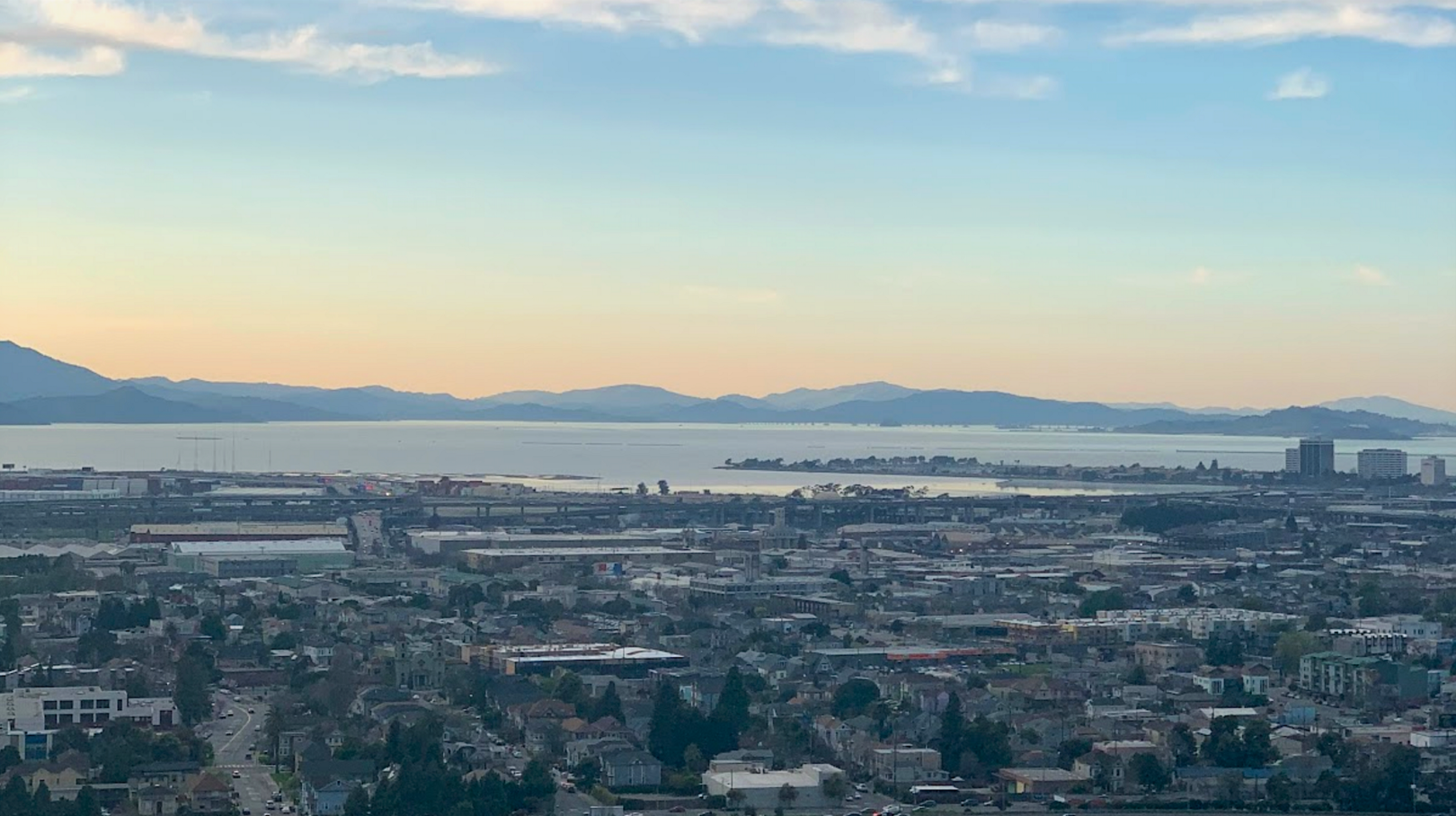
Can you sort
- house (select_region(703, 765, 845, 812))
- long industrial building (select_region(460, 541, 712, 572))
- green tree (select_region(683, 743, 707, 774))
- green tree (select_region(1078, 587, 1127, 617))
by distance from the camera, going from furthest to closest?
long industrial building (select_region(460, 541, 712, 572)) → green tree (select_region(1078, 587, 1127, 617)) → green tree (select_region(683, 743, 707, 774)) → house (select_region(703, 765, 845, 812))

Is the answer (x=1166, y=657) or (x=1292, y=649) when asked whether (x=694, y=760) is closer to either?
(x=1166, y=657)

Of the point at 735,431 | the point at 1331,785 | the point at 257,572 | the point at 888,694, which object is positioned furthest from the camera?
the point at 735,431

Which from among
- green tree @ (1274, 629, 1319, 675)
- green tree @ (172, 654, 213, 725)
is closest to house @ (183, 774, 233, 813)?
green tree @ (172, 654, 213, 725)

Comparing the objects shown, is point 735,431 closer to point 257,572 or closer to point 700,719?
point 257,572

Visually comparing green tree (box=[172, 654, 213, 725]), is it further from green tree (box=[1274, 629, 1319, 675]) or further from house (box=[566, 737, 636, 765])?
green tree (box=[1274, 629, 1319, 675])

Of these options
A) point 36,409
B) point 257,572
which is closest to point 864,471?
point 257,572

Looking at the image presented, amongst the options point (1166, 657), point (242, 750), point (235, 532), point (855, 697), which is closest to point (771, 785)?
point (855, 697)
